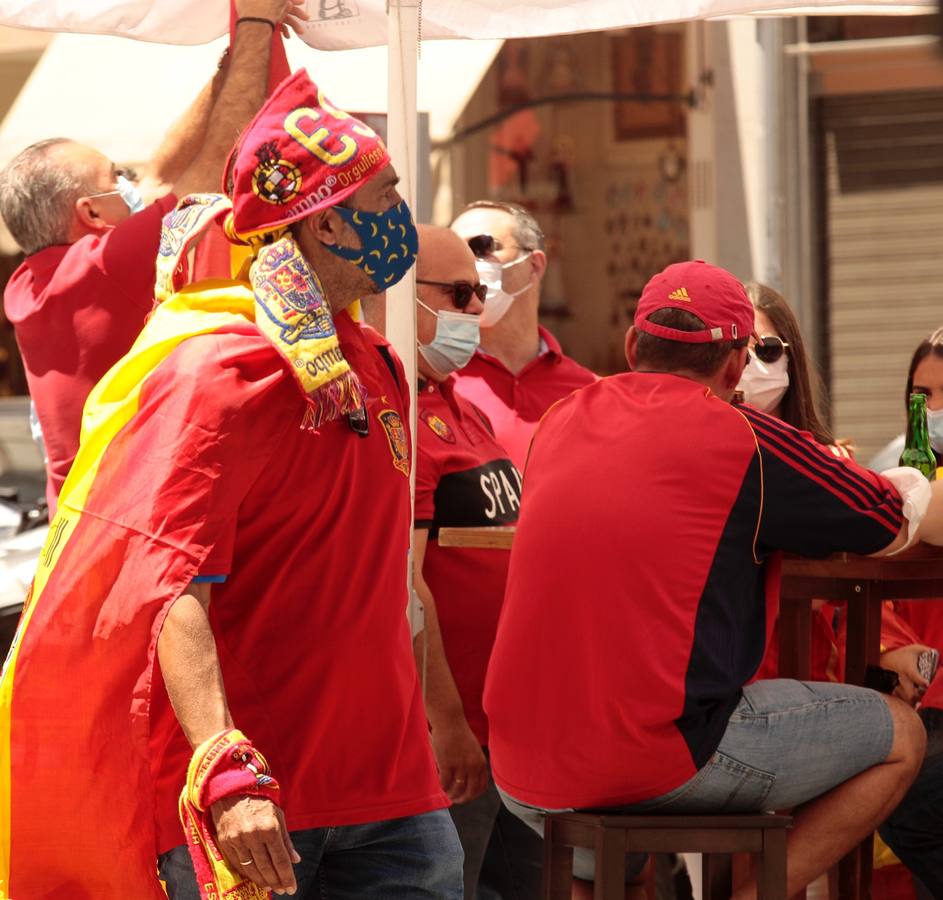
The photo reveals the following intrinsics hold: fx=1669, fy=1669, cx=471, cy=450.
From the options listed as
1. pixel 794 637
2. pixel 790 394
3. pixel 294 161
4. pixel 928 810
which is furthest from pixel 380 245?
pixel 928 810

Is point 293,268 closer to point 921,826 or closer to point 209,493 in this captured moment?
point 209,493

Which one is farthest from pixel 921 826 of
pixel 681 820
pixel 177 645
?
pixel 177 645

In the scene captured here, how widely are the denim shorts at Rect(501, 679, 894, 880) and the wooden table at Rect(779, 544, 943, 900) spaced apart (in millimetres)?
262

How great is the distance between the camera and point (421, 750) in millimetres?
2953

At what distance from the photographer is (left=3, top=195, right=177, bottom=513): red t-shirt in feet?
12.8

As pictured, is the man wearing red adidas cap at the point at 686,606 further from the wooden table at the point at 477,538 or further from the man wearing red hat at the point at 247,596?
the man wearing red hat at the point at 247,596

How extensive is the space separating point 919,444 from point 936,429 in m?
0.53

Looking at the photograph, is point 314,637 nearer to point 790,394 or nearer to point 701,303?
point 701,303

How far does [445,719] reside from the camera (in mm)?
3953

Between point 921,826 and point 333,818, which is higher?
point 333,818

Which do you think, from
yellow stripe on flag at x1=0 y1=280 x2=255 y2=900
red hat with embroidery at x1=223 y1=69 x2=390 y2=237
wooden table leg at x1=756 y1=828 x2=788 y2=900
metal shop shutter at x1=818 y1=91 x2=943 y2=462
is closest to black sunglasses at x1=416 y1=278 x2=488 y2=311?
red hat with embroidery at x1=223 y1=69 x2=390 y2=237

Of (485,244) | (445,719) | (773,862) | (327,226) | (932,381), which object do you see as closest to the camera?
(327,226)

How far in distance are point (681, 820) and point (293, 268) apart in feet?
4.28

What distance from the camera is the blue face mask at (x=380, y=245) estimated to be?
2887 mm
